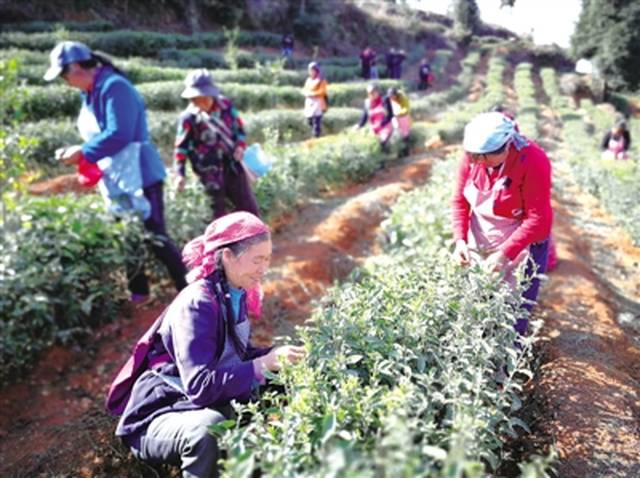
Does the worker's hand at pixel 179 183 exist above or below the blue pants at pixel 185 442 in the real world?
above

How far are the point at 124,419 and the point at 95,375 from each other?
1.98 meters

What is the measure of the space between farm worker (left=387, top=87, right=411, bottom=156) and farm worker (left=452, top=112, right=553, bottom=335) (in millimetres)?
7052

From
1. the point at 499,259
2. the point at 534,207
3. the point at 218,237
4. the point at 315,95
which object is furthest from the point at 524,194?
the point at 315,95

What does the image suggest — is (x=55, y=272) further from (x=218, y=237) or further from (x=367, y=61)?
(x=367, y=61)

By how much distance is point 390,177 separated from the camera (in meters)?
10.5

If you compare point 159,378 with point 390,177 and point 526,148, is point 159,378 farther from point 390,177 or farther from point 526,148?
point 390,177

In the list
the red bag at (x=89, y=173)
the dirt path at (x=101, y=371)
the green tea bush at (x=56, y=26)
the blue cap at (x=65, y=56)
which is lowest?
the dirt path at (x=101, y=371)

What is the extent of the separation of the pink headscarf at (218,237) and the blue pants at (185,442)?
55cm

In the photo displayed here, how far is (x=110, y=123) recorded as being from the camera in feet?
13.1

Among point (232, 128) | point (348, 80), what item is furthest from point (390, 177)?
point (348, 80)

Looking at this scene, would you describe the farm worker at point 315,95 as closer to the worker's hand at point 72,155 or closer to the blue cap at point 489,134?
the worker's hand at point 72,155

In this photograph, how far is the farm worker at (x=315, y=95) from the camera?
447 inches

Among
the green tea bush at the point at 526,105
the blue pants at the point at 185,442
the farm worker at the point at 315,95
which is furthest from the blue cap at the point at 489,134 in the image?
the green tea bush at the point at 526,105

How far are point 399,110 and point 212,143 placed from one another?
6.27m
